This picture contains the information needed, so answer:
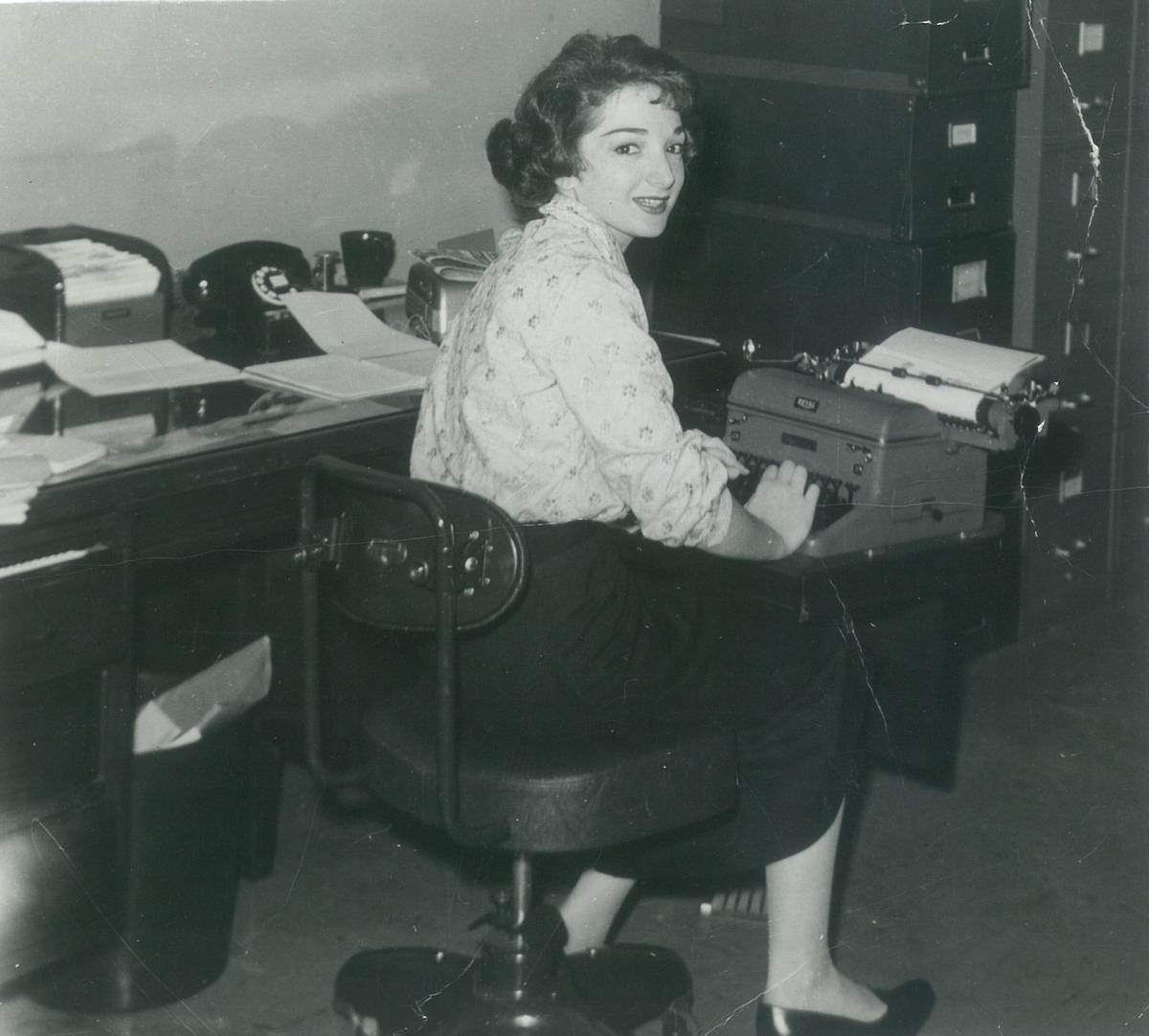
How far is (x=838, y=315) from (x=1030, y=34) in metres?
0.60

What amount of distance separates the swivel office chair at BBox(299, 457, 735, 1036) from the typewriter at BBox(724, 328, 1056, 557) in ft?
1.64

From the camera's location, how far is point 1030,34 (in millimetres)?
2725

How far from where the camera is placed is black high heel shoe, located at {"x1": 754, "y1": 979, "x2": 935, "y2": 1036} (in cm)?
192

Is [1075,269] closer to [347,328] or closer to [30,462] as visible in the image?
[347,328]

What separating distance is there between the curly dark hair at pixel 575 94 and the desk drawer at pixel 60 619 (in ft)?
2.33

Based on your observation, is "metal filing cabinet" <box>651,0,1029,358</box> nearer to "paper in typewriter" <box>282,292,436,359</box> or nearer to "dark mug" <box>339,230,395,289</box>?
"dark mug" <box>339,230,395,289</box>

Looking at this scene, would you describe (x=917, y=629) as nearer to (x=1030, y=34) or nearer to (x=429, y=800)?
(x=1030, y=34)

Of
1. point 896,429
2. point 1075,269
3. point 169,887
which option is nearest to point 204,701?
point 169,887

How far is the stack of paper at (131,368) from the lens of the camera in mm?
2051

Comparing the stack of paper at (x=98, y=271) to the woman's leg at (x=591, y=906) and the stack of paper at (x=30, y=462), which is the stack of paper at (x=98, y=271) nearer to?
the stack of paper at (x=30, y=462)

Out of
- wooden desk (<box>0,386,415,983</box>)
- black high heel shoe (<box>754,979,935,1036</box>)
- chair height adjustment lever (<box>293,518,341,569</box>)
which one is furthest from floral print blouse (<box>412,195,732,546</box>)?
black high heel shoe (<box>754,979,935,1036</box>)

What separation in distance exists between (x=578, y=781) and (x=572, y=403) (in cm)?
40

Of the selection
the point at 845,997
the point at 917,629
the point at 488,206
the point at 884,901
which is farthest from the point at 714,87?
the point at 845,997

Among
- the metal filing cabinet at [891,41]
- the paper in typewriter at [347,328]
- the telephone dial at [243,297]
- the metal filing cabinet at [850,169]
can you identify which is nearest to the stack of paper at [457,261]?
the paper in typewriter at [347,328]
